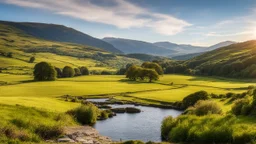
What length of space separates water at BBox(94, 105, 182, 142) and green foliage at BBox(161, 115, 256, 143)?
15.4 m

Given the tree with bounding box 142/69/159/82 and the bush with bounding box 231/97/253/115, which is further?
the tree with bounding box 142/69/159/82

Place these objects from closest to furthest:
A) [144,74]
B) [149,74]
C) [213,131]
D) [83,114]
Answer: [213,131]
[83,114]
[149,74]
[144,74]

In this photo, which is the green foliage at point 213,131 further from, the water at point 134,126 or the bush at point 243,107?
the water at point 134,126

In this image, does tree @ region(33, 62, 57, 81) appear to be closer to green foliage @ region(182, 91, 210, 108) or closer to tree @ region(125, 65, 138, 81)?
tree @ region(125, 65, 138, 81)

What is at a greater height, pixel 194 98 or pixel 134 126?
pixel 194 98

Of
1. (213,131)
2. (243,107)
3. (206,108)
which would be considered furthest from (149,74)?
(213,131)

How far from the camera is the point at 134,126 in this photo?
77375 millimetres

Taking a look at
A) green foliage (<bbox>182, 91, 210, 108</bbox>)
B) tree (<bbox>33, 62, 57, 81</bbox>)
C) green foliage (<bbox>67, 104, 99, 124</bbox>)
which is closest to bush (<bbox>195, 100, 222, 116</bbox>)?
green foliage (<bbox>67, 104, 99, 124</bbox>)

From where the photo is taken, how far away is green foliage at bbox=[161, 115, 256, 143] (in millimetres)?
36031

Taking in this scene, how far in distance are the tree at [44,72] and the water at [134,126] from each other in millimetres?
91049

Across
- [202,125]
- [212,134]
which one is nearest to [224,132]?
[212,134]

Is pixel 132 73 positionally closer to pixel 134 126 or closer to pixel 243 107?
pixel 134 126

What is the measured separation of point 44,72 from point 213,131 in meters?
150

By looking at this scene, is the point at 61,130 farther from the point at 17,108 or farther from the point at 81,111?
the point at 81,111
